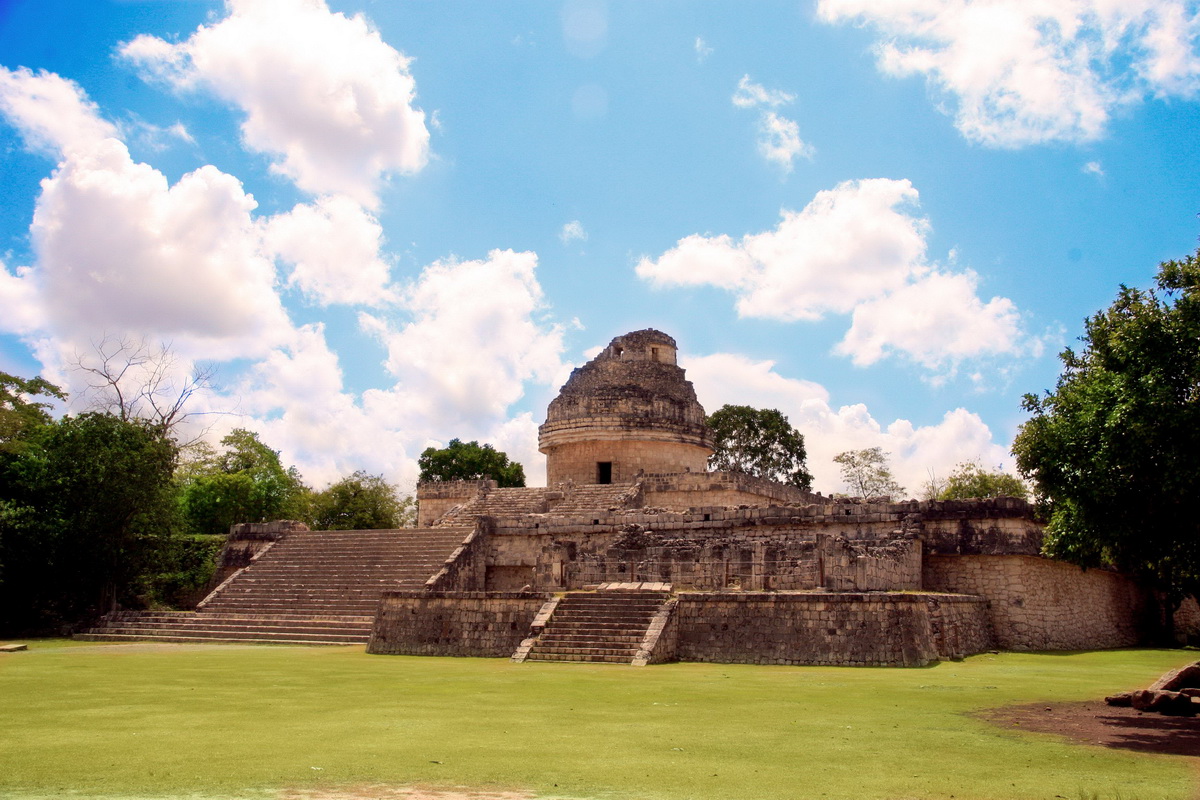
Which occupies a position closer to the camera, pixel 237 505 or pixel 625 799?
pixel 625 799

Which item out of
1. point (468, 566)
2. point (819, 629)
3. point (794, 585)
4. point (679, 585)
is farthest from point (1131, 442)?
point (468, 566)

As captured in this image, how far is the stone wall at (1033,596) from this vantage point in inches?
737

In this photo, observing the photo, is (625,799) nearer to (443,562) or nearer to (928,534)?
(928,534)

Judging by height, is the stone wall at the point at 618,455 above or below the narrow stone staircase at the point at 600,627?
above

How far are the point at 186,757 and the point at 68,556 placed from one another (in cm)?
2001

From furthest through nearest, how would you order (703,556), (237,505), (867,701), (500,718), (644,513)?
(237,505), (644,513), (703,556), (867,701), (500,718)

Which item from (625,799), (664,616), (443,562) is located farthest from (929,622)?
(443,562)

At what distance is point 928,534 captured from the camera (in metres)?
19.7

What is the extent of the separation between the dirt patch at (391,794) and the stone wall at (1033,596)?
15.5 meters

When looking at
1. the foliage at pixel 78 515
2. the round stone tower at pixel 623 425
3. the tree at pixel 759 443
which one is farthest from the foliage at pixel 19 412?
the tree at pixel 759 443

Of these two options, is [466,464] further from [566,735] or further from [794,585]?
[566,735]

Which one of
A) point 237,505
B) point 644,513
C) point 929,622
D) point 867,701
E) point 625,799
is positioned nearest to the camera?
point 625,799

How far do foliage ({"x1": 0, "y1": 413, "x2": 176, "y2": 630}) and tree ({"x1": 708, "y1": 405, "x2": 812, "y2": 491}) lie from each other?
3123 centimetres

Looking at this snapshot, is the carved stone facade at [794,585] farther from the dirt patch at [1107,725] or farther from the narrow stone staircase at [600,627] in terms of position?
the dirt patch at [1107,725]
